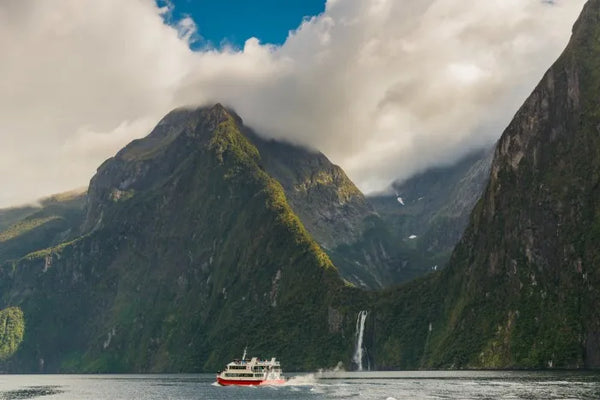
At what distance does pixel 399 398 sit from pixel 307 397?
27500 mm

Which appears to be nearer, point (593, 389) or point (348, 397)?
point (593, 389)

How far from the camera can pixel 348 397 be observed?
182 metres

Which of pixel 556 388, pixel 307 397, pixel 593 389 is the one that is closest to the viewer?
pixel 593 389

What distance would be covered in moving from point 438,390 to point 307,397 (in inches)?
1328

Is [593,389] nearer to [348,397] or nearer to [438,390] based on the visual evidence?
[438,390]

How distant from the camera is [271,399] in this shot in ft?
612

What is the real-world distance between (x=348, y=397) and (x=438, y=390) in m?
25.9

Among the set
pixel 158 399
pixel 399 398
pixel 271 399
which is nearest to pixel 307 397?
pixel 271 399

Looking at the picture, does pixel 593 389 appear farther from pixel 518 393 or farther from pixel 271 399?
pixel 271 399

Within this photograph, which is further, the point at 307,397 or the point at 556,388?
the point at 307,397

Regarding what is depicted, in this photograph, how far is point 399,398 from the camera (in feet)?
563

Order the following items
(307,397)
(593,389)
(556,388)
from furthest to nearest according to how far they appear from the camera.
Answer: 1. (307,397)
2. (556,388)
3. (593,389)

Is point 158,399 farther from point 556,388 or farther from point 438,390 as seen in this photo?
Answer: point 556,388

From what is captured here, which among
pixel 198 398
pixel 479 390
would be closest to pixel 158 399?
pixel 198 398
